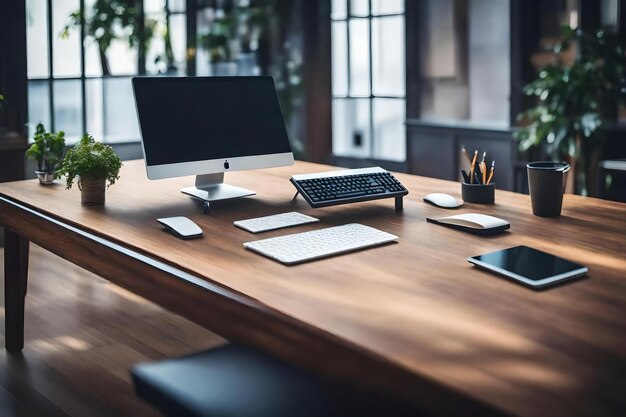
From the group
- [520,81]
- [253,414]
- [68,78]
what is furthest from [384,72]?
[253,414]

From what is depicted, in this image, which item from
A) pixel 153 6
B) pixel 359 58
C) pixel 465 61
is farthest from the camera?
pixel 153 6

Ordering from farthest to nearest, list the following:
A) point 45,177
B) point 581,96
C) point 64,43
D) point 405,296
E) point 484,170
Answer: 1. point 64,43
2. point 581,96
3. point 45,177
4. point 484,170
5. point 405,296

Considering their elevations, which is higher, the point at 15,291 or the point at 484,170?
the point at 484,170

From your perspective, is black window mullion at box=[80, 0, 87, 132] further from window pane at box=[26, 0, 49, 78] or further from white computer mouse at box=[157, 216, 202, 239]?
white computer mouse at box=[157, 216, 202, 239]

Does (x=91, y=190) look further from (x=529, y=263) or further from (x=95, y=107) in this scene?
(x=95, y=107)

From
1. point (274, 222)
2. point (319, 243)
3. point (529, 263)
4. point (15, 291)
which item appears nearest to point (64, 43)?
point (15, 291)

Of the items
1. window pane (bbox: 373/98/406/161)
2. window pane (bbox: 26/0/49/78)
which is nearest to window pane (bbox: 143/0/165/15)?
window pane (bbox: 26/0/49/78)

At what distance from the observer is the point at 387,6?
18.1ft

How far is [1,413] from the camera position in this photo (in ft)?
8.55

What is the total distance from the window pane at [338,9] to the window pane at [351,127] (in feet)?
2.02

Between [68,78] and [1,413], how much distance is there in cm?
348

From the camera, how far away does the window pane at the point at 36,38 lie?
5.40 metres

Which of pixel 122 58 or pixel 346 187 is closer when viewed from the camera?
pixel 346 187

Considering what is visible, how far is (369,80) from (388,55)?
0.26 meters
